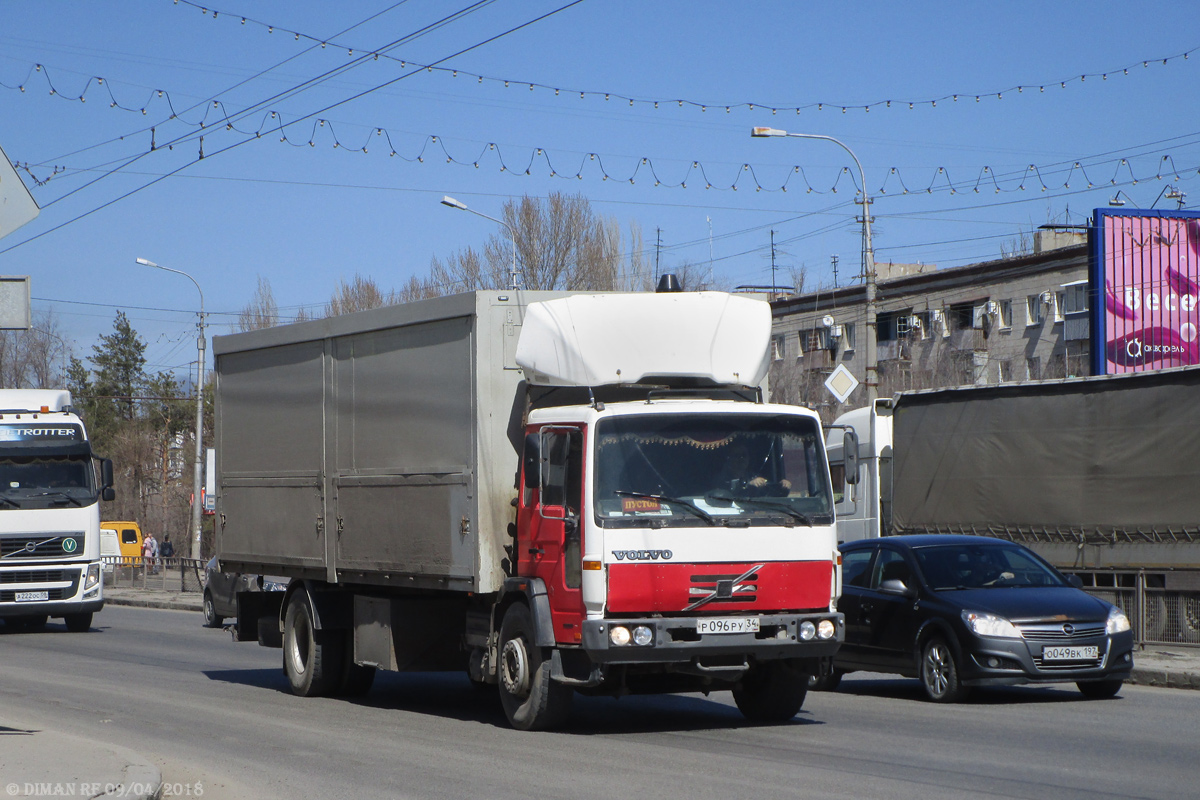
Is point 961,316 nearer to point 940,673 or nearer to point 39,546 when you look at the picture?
point 39,546

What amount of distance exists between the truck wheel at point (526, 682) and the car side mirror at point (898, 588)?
12.7 ft

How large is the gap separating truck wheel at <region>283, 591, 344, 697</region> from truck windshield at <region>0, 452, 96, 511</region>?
11.4m

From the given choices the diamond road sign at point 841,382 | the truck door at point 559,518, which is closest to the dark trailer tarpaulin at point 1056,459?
the diamond road sign at point 841,382

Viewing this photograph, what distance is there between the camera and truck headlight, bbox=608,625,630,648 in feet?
32.5

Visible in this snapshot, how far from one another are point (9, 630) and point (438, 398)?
719 inches

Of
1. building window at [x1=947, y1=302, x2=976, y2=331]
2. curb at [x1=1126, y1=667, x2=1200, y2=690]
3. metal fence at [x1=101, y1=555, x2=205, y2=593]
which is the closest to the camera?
curb at [x1=1126, y1=667, x2=1200, y2=690]

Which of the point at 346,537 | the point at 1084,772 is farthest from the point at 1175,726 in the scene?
the point at 346,537

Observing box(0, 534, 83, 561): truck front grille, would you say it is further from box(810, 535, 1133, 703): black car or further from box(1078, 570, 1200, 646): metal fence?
box(1078, 570, 1200, 646): metal fence

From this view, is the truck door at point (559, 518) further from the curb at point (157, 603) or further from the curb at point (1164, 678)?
the curb at point (157, 603)

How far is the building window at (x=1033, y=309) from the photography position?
5253 cm

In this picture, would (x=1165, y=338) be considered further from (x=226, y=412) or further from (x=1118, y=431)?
(x=226, y=412)

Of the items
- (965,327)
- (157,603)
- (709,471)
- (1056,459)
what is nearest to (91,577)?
(157,603)

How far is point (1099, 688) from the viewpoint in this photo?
12.9 metres

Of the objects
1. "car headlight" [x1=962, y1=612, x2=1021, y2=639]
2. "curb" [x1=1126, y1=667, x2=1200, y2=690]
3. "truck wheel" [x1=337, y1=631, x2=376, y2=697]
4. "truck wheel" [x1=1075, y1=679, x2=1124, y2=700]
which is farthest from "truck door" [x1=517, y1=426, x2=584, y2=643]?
"curb" [x1=1126, y1=667, x2=1200, y2=690]
